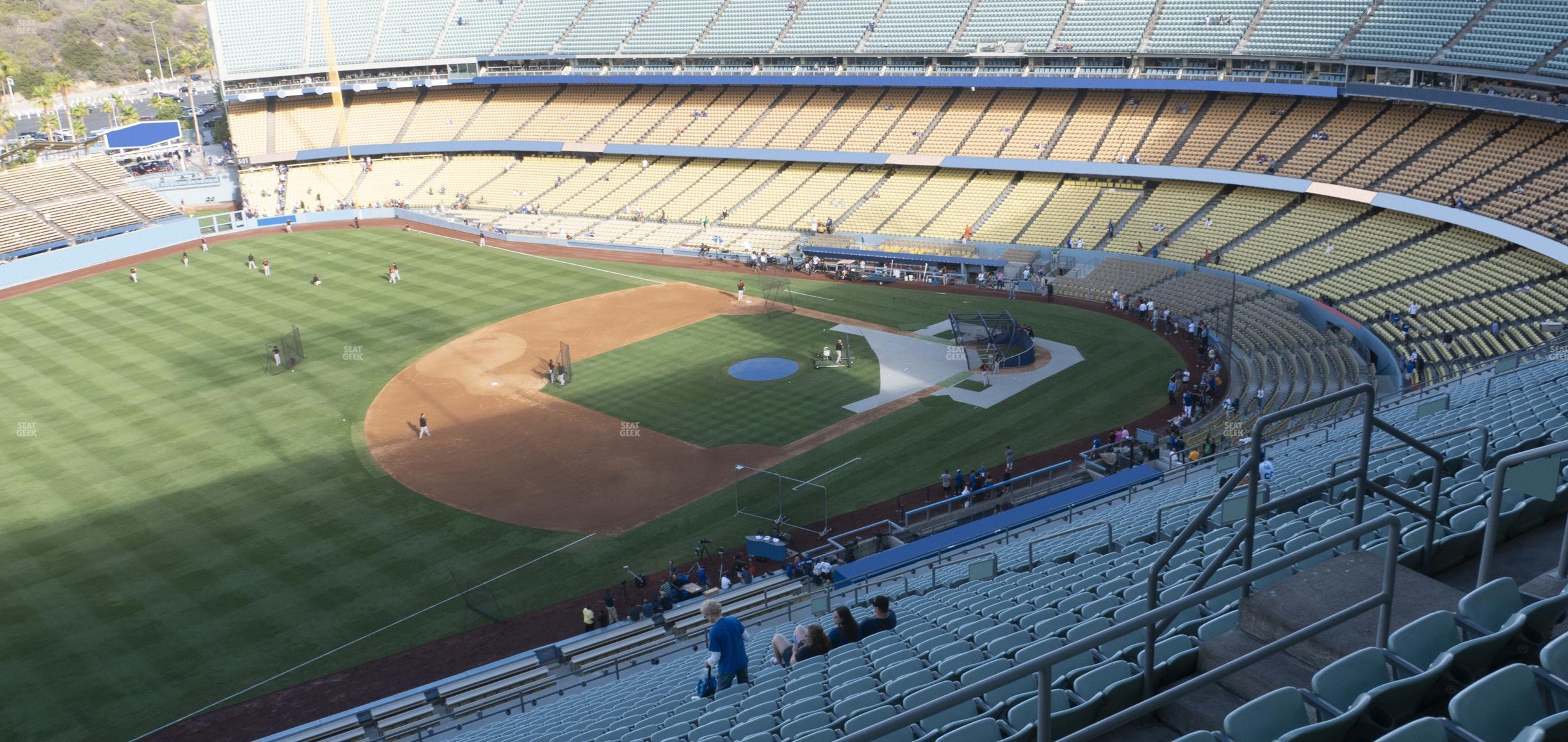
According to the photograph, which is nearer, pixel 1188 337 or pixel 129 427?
pixel 129 427

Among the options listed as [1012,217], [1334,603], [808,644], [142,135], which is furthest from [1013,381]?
[142,135]

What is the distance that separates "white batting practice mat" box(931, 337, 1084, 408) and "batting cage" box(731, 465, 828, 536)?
8.21m

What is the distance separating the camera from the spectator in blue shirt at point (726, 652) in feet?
46.1

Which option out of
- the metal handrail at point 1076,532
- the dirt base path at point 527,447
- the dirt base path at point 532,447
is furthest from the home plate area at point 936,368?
the metal handrail at point 1076,532

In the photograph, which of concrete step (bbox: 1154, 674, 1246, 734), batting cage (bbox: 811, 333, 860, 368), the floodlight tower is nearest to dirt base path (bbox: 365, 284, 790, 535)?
batting cage (bbox: 811, 333, 860, 368)

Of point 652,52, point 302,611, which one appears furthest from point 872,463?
point 652,52

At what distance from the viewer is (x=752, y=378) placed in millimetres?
40906

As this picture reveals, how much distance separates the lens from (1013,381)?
40.2 m

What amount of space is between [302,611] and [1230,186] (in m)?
43.7

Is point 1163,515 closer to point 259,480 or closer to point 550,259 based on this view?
point 259,480

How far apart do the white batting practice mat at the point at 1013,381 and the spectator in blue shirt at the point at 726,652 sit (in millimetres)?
24721

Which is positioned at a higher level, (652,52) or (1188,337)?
(652,52)

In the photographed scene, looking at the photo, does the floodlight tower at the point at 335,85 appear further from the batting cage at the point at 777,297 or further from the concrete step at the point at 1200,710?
the concrete step at the point at 1200,710

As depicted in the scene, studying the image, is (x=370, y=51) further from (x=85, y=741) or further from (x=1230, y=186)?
(x=85, y=741)
